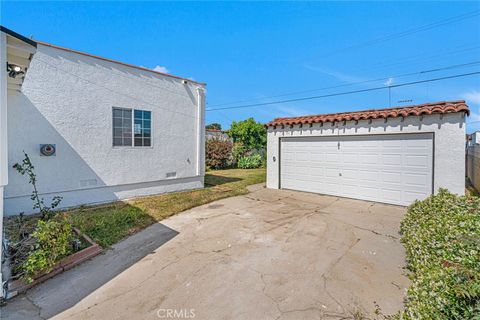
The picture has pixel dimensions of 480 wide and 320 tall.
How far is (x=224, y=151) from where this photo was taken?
16859mm

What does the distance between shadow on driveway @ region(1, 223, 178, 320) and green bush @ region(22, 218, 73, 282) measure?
0.23 meters

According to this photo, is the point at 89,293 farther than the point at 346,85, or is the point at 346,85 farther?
the point at 346,85

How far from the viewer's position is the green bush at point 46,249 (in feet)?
9.95

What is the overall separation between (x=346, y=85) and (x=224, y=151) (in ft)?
31.6

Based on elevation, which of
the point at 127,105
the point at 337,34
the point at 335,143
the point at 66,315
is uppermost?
the point at 337,34

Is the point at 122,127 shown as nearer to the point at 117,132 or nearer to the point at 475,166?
the point at 117,132

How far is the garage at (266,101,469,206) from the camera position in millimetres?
6324

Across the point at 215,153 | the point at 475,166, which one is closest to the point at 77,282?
the point at 475,166

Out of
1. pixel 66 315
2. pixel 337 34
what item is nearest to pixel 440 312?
pixel 66 315

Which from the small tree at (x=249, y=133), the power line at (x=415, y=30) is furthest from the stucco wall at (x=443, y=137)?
the small tree at (x=249, y=133)

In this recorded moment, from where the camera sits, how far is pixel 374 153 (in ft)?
24.9

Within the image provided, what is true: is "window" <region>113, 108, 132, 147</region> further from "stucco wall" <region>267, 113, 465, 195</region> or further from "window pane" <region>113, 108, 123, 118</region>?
"stucco wall" <region>267, 113, 465, 195</region>

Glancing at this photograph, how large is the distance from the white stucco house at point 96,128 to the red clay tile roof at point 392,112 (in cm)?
464

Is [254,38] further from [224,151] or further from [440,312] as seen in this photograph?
[440,312]
